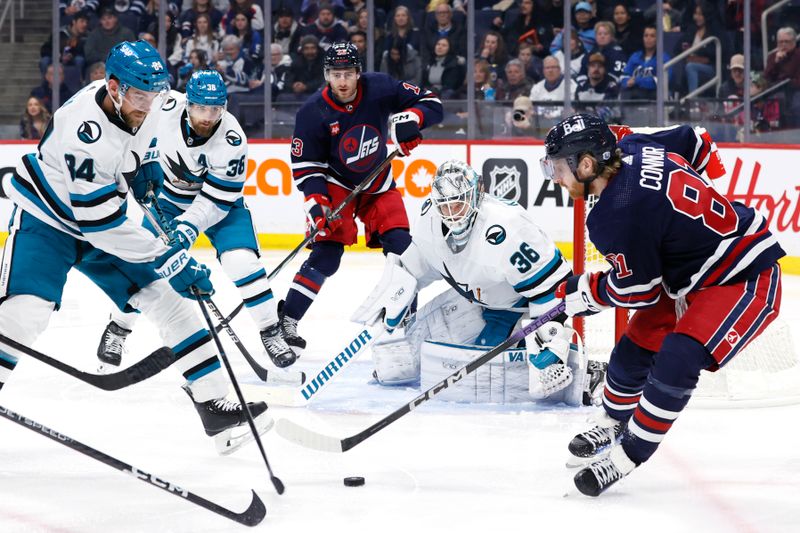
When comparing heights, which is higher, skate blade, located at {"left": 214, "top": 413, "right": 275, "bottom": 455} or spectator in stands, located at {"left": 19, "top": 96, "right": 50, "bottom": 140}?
spectator in stands, located at {"left": 19, "top": 96, "right": 50, "bottom": 140}

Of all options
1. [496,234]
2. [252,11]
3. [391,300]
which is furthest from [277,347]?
[252,11]

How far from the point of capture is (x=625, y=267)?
2.66 metres

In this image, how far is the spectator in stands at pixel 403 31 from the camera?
7496mm

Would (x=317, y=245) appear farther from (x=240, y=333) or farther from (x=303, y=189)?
(x=240, y=333)

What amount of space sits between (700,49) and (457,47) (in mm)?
1495

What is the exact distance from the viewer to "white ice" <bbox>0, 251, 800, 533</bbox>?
105 inches

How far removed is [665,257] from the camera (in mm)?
2729

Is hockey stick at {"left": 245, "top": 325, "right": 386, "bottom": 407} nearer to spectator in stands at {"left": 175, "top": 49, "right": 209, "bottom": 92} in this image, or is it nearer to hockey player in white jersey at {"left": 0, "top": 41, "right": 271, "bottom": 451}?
hockey player in white jersey at {"left": 0, "top": 41, "right": 271, "bottom": 451}

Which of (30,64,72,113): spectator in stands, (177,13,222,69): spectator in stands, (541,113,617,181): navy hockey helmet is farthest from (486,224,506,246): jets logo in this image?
(30,64,72,113): spectator in stands

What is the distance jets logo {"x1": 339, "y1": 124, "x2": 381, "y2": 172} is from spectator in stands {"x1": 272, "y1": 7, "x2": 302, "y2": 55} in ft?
10.8

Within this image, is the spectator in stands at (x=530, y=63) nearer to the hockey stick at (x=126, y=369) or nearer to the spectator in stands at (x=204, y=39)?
the spectator in stands at (x=204, y=39)

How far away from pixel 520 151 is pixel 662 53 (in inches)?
41.7

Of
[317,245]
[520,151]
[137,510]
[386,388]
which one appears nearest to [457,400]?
[386,388]

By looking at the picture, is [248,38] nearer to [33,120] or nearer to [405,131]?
[33,120]
